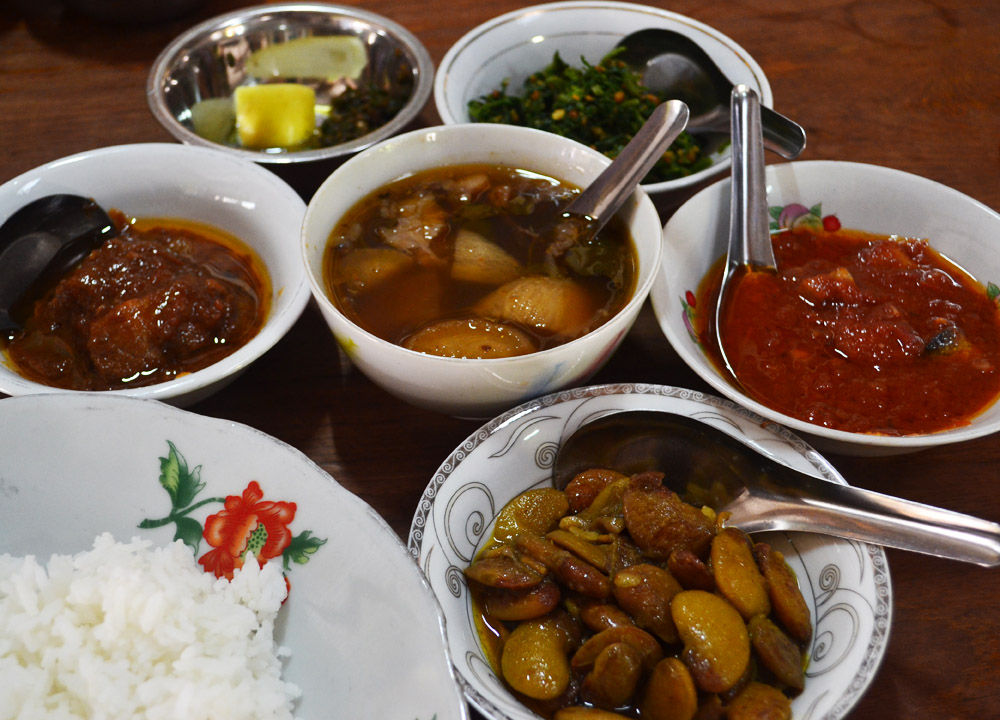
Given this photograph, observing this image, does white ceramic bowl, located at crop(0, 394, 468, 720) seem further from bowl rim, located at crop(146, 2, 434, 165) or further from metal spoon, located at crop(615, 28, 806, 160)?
metal spoon, located at crop(615, 28, 806, 160)

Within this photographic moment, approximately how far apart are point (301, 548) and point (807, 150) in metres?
1.90

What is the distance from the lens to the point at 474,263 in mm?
1604

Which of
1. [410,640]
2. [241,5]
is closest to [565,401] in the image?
[410,640]

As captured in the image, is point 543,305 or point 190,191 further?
point 190,191

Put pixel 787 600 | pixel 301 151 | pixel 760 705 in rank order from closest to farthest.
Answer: pixel 760 705
pixel 787 600
pixel 301 151

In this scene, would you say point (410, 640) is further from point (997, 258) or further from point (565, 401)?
point (997, 258)

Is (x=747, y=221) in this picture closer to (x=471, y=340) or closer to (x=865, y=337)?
(x=865, y=337)

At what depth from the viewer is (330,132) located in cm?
223

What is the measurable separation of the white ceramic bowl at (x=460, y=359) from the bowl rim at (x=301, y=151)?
0.28 m

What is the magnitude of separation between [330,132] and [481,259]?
89 centimetres

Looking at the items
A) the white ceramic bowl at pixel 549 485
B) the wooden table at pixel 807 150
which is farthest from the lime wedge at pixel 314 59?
the white ceramic bowl at pixel 549 485

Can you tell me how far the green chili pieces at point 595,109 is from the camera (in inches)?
80.4

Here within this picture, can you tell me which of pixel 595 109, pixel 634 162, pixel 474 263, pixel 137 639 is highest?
pixel 634 162

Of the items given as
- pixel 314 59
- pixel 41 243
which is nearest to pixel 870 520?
pixel 41 243
